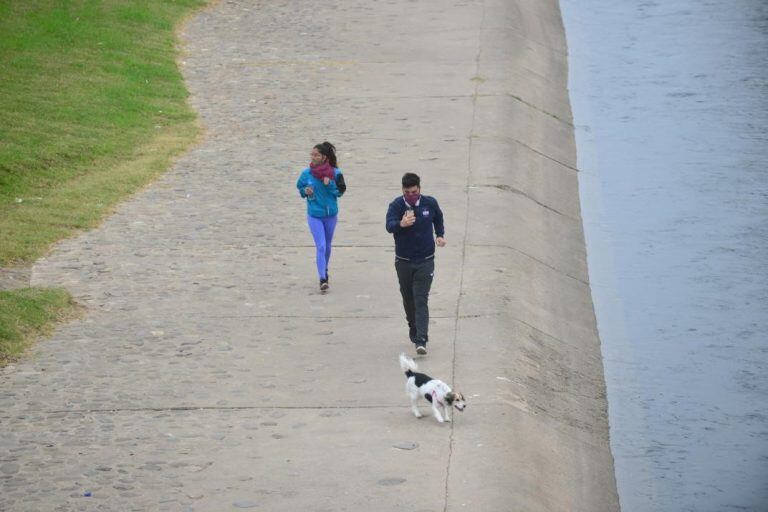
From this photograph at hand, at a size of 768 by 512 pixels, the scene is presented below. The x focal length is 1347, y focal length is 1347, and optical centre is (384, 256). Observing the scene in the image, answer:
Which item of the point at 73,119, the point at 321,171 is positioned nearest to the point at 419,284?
the point at 321,171

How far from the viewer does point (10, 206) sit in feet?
56.1

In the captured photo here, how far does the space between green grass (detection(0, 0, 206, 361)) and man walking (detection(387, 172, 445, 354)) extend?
12.2ft

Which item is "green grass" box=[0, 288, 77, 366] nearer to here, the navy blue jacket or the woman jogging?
the woman jogging

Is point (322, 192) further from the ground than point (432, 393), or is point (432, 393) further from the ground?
point (322, 192)

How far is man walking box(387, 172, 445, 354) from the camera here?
1220cm

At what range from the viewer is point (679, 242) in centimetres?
1861

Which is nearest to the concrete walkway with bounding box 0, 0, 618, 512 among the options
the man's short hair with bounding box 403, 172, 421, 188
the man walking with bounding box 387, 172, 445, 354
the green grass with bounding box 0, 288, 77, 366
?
the green grass with bounding box 0, 288, 77, 366

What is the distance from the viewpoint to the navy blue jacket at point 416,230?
12195mm

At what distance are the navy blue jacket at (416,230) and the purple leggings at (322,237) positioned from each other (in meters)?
1.88

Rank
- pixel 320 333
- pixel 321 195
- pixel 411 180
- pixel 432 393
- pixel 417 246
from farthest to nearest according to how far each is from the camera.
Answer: pixel 321 195
pixel 320 333
pixel 417 246
pixel 411 180
pixel 432 393

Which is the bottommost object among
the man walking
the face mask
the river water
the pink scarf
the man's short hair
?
the river water

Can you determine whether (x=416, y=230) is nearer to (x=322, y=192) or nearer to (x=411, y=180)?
(x=411, y=180)

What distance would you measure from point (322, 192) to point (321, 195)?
3 centimetres

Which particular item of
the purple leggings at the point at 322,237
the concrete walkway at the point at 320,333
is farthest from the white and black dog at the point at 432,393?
the purple leggings at the point at 322,237
